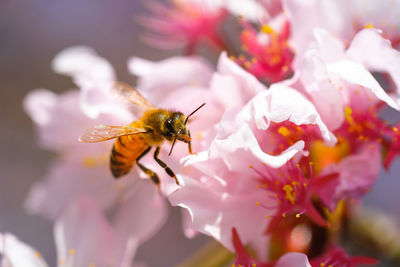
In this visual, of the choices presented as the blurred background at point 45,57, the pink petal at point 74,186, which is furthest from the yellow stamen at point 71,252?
the blurred background at point 45,57

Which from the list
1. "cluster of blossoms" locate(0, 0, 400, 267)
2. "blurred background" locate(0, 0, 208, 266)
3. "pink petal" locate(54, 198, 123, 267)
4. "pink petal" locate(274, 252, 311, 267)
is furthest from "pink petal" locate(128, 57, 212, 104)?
"blurred background" locate(0, 0, 208, 266)

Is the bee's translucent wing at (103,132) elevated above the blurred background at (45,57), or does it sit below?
above

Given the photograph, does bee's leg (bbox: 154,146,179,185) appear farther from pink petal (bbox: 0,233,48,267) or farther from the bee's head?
pink petal (bbox: 0,233,48,267)

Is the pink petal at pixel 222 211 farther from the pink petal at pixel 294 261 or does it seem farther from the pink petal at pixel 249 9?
the pink petal at pixel 249 9

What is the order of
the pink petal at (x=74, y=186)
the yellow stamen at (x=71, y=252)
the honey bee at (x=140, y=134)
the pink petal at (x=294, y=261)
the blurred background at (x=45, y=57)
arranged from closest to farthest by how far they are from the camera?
the pink petal at (x=294, y=261), the honey bee at (x=140, y=134), the yellow stamen at (x=71, y=252), the pink petal at (x=74, y=186), the blurred background at (x=45, y=57)

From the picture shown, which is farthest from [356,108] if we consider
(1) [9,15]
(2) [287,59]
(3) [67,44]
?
(1) [9,15]

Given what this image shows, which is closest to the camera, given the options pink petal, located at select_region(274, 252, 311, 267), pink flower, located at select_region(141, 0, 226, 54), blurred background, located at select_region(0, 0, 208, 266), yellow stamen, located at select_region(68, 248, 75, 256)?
pink petal, located at select_region(274, 252, 311, 267)
